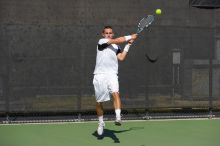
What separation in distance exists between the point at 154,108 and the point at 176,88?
69cm

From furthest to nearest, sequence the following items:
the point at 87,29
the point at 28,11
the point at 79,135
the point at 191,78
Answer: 1. the point at 28,11
2. the point at 191,78
3. the point at 87,29
4. the point at 79,135

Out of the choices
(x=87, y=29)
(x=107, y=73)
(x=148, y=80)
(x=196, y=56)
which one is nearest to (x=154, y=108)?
(x=148, y=80)

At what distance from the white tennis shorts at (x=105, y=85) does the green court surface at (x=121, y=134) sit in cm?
78

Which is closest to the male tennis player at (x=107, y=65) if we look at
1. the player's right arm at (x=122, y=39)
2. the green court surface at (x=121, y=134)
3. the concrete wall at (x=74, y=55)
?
the player's right arm at (x=122, y=39)

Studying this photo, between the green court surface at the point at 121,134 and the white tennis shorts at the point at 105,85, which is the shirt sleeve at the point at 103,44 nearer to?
the white tennis shorts at the point at 105,85

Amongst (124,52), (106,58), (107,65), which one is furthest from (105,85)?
(124,52)

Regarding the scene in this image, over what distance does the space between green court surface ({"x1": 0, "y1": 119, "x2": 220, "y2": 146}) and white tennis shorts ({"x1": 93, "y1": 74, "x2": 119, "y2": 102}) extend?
0.78 m

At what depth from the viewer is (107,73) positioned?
8.89 meters

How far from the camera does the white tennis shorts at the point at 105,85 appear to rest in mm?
8820

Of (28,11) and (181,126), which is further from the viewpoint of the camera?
(28,11)

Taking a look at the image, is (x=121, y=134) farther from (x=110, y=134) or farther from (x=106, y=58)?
(x=106, y=58)

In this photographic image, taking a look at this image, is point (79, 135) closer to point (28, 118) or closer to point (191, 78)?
point (28, 118)

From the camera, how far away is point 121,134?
978 centimetres

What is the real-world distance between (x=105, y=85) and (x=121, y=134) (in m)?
1.29
